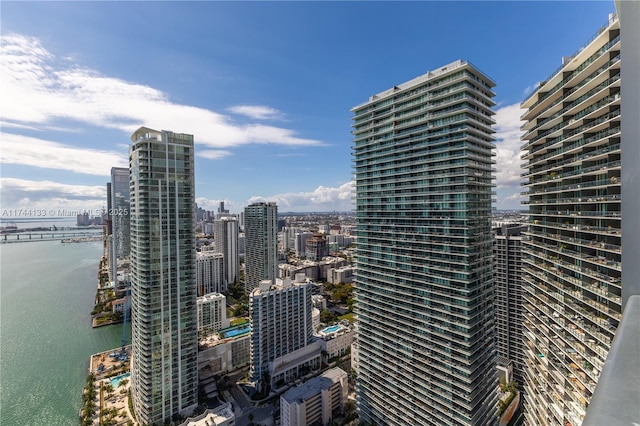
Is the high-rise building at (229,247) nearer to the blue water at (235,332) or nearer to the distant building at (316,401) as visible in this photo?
the blue water at (235,332)

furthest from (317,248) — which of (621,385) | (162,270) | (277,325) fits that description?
(621,385)

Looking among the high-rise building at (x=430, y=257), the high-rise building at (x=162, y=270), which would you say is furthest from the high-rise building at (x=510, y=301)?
the high-rise building at (x=162, y=270)

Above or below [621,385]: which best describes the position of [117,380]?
below

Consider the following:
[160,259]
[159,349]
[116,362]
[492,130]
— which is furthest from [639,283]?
[116,362]

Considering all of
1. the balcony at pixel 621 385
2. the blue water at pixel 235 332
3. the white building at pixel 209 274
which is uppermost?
the balcony at pixel 621 385

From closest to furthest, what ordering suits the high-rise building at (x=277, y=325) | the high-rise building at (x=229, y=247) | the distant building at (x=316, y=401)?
the distant building at (x=316, y=401), the high-rise building at (x=277, y=325), the high-rise building at (x=229, y=247)

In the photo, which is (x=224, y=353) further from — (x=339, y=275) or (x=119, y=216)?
(x=119, y=216)

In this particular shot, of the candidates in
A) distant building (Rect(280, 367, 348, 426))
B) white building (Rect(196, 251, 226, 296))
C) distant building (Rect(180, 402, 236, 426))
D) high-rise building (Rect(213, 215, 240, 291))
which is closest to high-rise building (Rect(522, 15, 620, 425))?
distant building (Rect(280, 367, 348, 426))
